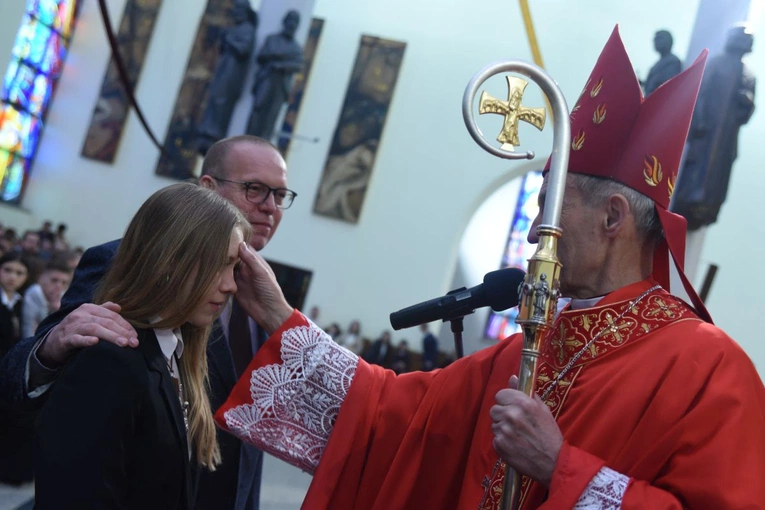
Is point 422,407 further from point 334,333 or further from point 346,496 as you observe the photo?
point 334,333

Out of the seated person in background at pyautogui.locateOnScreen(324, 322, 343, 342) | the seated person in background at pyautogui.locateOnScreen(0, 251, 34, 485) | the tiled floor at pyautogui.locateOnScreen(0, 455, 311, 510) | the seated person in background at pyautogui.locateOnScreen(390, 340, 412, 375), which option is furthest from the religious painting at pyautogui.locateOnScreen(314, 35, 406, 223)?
the seated person in background at pyautogui.locateOnScreen(0, 251, 34, 485)

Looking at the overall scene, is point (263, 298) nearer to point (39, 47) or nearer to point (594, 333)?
point (594, 333)

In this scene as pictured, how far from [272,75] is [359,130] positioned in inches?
133

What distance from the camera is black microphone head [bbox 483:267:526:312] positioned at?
1.96 metres

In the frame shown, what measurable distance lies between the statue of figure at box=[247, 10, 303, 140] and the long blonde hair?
8755 millimetres

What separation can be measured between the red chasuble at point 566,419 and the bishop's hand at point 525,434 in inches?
1.1

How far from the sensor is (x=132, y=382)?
5.35ft

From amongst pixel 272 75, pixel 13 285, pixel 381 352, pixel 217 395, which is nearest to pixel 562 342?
pixel 217 395

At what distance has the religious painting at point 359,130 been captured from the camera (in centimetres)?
1384

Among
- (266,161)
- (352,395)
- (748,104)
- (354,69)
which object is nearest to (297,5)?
(354,69)

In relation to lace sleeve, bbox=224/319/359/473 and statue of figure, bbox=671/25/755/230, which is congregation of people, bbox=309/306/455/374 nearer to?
statue of figure, bbox=671/25/755/230

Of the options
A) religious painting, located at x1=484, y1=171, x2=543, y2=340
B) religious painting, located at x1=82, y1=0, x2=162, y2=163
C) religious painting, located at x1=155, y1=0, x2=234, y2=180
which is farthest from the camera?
religious painting, located at x1=484, y1=171, x2=543, y2=340

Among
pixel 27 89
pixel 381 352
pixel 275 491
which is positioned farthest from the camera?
pixel 27 89

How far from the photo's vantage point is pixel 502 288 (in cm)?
196
